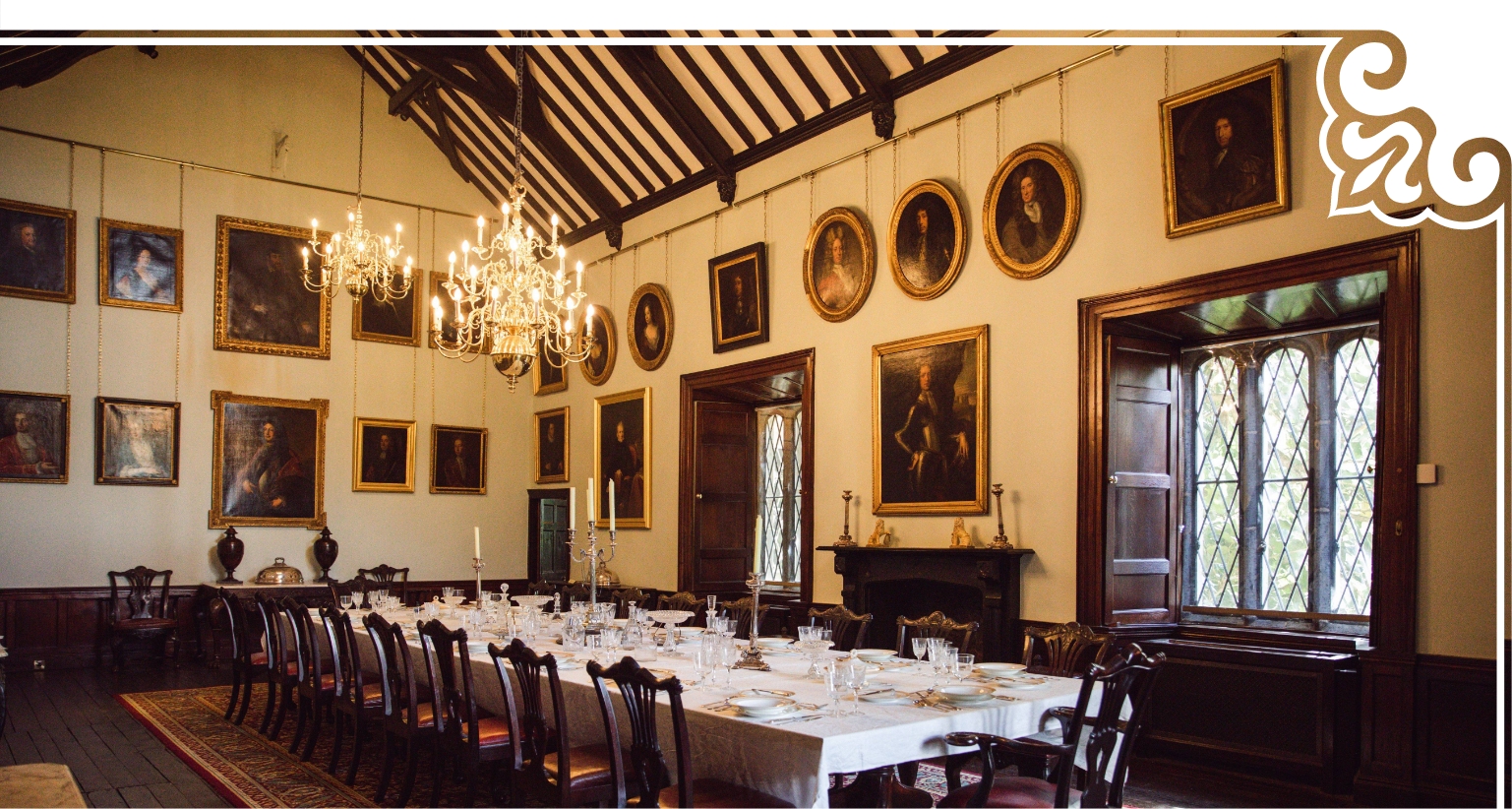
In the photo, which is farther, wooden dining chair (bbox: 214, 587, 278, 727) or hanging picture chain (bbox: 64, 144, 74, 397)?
hanging picture chain (bbox: 64, 144, 74, 397)

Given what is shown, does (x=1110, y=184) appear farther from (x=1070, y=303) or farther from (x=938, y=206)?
(x=938, y=206)

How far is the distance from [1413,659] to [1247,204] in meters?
2.55

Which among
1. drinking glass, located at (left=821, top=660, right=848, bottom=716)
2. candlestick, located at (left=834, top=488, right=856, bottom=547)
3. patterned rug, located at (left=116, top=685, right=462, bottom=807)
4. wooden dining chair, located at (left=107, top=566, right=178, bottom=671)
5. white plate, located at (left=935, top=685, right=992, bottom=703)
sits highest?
candlestick, located at (left=834, top=488, right=856, bottom=547)

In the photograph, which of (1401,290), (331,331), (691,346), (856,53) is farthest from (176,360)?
(1401,290)

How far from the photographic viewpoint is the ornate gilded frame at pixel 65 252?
1059cm

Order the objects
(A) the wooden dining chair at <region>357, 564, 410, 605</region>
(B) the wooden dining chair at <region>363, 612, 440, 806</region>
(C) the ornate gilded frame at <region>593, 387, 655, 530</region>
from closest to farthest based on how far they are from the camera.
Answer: (B) the wooden dining chair at <region>363, 612, 440, 806</region> → (C) the ornate gilded frame at <region>593, 387, 655, 530</region> → (A) the wooden dining chair at <region>357, 564, 410, 605</region>

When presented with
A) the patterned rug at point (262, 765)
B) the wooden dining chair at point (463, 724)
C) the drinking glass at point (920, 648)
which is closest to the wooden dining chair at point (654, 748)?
the wooden dining chair at point (463, 724)

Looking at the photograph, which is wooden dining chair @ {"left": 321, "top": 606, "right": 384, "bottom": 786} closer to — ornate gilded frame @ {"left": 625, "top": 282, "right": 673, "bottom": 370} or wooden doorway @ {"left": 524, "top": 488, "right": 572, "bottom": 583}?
ornate gilded frame @ {"left": 625, "top": 282, "right": 673, "bottom": 370}

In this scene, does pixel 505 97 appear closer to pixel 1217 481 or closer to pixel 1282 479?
pixel 1217 481

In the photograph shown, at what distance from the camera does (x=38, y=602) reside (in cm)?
1044

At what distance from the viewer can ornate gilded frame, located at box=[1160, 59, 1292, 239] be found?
5.77 metres

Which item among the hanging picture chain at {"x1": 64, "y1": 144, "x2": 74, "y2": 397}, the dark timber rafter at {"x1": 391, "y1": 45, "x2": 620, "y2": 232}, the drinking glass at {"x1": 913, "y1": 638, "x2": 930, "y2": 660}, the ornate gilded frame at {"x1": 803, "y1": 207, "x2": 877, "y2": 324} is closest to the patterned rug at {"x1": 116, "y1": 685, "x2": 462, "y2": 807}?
the drinking glass at {"x1": 913, "y1": 638, "x2": 930, "y2": 660}

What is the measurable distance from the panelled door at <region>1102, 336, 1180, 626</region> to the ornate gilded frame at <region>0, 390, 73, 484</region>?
1006 centimetres

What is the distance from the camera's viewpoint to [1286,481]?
7.12m
